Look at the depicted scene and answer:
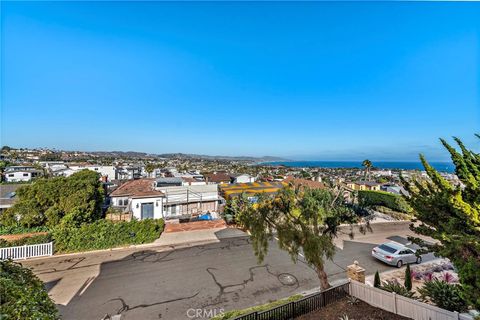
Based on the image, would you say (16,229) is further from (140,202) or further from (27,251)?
(140,202)

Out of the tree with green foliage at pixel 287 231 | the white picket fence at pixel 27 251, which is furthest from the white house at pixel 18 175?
the tree with green foliage at pixel 287 231

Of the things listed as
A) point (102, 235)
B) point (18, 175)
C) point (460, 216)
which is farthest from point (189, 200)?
point (18, 175)

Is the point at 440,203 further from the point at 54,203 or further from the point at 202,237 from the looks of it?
the point at 54,203

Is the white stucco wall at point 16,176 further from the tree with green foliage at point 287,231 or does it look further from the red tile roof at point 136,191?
the tree with green foliage at point 287,231

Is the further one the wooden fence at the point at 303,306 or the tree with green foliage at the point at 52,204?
the tree with green foliage at the point at 52,204

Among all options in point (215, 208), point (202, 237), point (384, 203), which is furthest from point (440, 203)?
point (384, 203)
